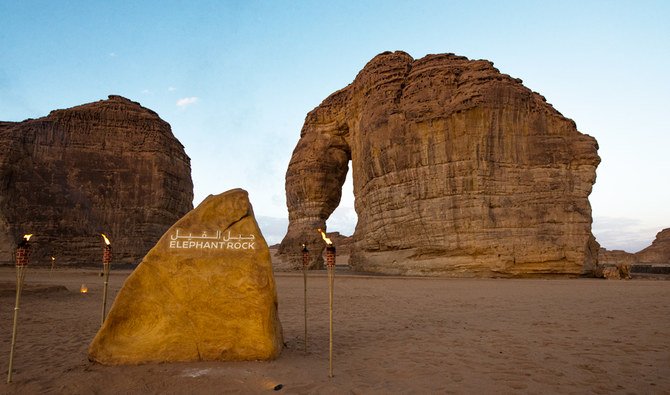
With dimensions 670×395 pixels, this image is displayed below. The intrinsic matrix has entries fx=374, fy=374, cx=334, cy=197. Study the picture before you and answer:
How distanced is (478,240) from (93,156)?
39.9 m

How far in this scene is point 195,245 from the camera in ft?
19.2

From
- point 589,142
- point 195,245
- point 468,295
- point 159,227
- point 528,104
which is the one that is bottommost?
point 468,295

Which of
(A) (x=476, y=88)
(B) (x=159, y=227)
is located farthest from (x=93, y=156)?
(A) (x=476, y=88)

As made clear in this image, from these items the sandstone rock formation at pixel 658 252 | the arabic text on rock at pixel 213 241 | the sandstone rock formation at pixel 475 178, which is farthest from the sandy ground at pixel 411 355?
the sandstone rock formation at pixel 658 252

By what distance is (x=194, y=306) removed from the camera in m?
5.61

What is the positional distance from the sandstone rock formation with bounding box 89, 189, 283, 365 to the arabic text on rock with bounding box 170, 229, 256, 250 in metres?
0.01

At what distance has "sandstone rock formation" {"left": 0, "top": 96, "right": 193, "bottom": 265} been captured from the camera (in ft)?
122

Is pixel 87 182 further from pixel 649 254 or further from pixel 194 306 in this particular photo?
pixel 649 254

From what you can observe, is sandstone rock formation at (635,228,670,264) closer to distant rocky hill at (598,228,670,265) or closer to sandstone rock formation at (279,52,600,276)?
distant rocky hill at (598,228,670,265)

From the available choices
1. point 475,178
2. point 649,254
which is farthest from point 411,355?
point 649,254

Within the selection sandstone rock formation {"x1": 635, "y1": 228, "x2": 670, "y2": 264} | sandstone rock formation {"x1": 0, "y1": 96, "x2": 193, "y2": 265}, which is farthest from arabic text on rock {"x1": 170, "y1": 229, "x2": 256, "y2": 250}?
sandstone rock formation {"x1": 635, "y1": 228, "x2": 670, "y2": 264}

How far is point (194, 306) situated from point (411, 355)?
11.7ft

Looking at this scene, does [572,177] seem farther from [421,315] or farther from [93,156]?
[93,156]

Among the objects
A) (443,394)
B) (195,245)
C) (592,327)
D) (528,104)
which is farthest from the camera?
(528,104)
